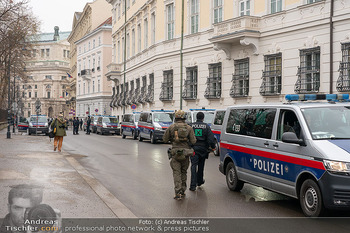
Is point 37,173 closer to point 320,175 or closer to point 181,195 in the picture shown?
point 181,195

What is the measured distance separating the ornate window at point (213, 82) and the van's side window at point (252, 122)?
19184 millimetres

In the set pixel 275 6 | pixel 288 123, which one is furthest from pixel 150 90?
pixel 288 123

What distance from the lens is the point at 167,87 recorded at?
36750 mm

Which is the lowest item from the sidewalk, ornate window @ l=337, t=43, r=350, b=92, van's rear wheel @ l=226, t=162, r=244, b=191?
the sidewalk

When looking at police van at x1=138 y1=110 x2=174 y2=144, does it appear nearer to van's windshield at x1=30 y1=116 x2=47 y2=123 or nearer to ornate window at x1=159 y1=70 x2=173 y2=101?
ornate window at x1=159 y1=70 x2=173 y2=101

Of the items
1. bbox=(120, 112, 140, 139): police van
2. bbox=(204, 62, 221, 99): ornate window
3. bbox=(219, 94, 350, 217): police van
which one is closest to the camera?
bbox=(219, 94, 350, 217): police van

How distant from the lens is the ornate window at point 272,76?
2472cm

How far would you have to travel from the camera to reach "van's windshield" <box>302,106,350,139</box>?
25.6 feet

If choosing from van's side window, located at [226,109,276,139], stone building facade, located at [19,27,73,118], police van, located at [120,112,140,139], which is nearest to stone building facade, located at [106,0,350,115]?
police van, located at [120,112,140,139]

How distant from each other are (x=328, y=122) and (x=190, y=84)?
82.9 ft

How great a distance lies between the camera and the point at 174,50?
35562mm

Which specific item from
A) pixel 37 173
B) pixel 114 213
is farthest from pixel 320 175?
pixel 37 173

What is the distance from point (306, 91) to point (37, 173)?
14299mm

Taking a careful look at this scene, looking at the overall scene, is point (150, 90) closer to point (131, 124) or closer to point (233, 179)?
point (131, 124)
